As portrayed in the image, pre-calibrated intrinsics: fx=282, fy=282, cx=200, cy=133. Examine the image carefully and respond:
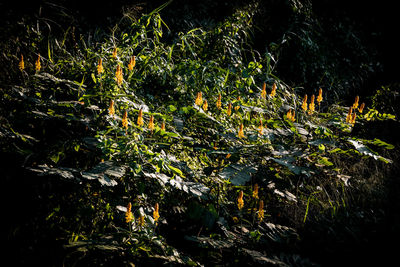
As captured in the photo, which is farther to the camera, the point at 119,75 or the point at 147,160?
the point at 119,75

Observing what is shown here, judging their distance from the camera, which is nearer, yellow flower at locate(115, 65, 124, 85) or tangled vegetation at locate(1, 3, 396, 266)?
tangled vegetation at locate(1, 3, 396, 266)

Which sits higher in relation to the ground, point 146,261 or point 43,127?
point 43,127

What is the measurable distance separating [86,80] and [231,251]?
1.51 metres

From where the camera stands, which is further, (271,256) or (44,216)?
(44,216)

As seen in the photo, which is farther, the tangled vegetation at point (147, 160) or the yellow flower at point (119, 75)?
the yellow flower at point (119, 75)

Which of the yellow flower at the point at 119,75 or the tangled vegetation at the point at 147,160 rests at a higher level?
the yellow flower at the point at 119,75

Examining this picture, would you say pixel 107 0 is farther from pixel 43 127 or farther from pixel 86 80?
pixel 43 127

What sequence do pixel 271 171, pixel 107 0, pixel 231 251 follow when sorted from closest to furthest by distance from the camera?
pixel 231 251 < pixel 271 171 < pixel 107 0

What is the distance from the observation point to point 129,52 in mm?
2260

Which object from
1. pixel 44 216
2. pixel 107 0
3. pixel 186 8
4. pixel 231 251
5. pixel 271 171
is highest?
pixel 186 8

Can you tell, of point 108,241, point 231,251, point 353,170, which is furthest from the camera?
point 353,170

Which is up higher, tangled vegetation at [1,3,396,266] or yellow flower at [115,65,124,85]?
yellow flower at [115,65,124,85]

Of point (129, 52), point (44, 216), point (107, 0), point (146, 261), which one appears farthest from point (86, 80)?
point (107, 0)

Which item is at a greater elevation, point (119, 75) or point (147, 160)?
point (119, 75)
